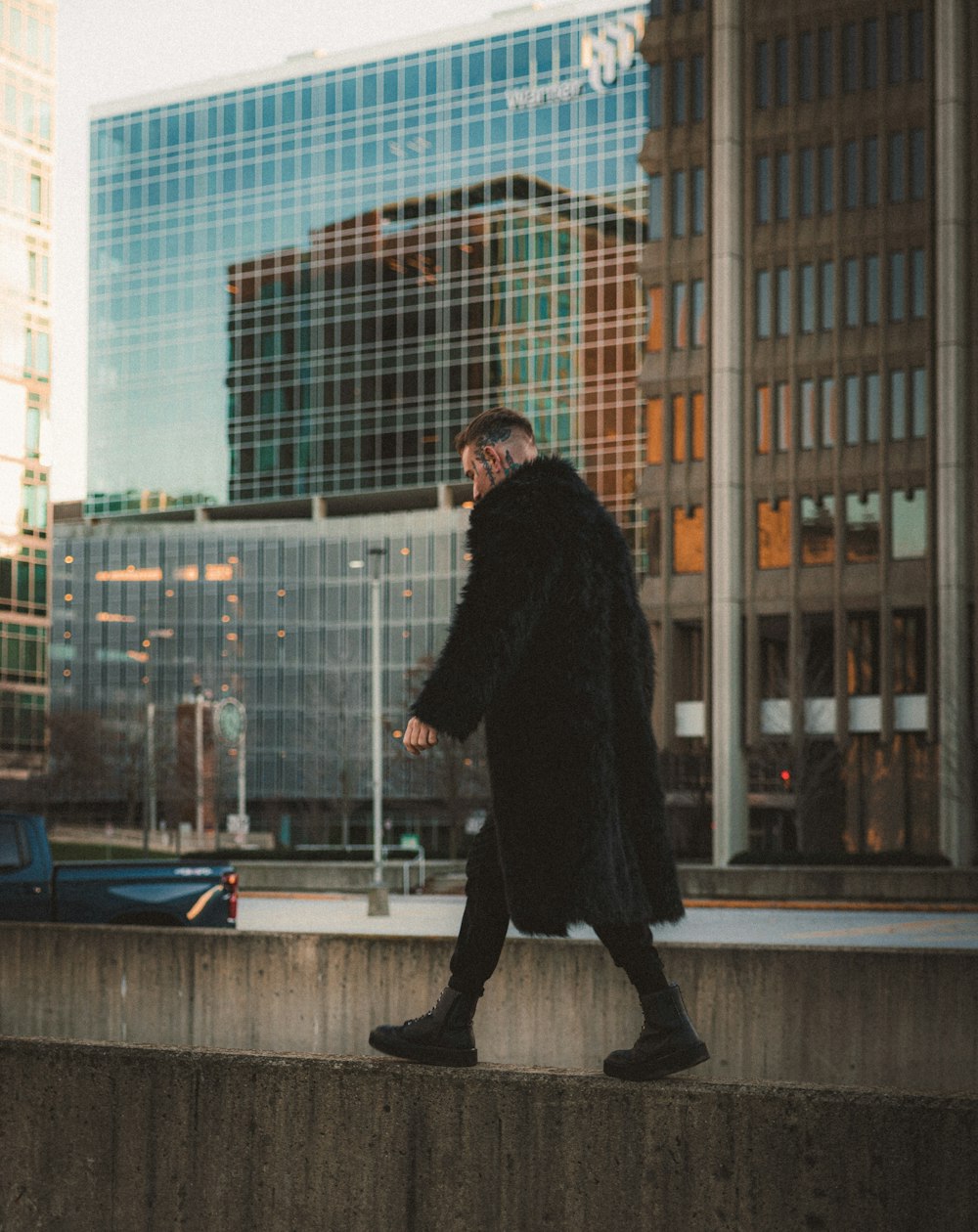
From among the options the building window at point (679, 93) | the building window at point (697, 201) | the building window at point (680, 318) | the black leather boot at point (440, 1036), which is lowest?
the black leather boot at point (440, 1036)

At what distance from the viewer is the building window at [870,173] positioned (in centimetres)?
5847

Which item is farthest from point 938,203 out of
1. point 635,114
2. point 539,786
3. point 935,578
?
point 539,786

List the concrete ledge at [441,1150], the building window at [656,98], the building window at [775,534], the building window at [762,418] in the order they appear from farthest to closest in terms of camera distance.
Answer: the building window at [656,98], the building window at [762,418], the building window at [775,534], the concrete ledge at [441,1150]

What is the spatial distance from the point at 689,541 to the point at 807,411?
617cm

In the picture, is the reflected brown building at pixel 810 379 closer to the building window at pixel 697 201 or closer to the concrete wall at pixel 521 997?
the building window at pixel 697 201

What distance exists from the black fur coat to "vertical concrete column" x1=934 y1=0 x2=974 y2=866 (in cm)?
5252

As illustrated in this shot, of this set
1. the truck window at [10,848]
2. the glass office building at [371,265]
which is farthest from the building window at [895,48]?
the truck window at [10,848]

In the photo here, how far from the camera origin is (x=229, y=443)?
100250 mm

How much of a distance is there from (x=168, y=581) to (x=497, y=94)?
34035 millimetres

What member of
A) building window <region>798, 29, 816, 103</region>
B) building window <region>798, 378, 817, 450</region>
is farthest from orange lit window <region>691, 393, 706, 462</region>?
building window <region>798, 29, 816, 103</region>

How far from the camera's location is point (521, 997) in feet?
26.8

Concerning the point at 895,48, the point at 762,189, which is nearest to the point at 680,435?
the point at 762,189

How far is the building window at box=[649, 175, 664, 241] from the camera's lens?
62.0m

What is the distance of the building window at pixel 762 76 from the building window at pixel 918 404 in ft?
36.6
